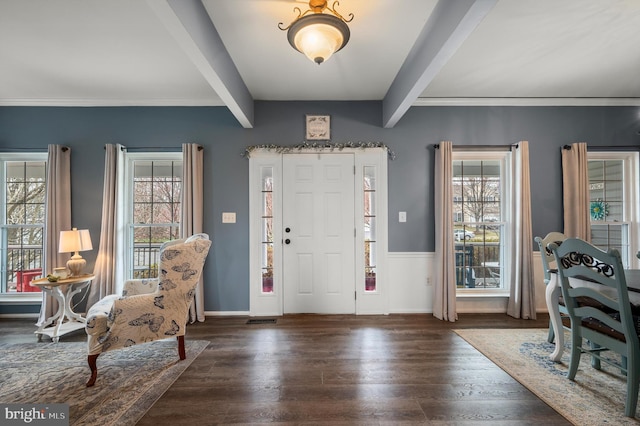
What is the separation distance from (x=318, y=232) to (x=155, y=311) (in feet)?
6.52

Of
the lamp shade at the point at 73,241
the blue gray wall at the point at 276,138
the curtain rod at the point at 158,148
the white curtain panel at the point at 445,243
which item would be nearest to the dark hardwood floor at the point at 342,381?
the white curtain panel at the point at 445,243

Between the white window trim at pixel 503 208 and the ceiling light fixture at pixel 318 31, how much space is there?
2.39 meters

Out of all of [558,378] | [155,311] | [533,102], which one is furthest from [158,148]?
[533,102]

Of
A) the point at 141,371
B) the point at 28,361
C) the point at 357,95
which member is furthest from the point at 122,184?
the point at 357,95

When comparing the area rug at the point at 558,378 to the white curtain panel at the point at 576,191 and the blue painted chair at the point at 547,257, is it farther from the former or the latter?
the white curtain panel at the point at 576,191

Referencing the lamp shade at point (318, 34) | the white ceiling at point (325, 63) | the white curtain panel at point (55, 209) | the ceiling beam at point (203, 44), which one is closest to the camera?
the ceiling beam at point (203, 44)

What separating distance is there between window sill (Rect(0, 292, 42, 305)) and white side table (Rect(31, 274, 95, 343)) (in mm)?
639

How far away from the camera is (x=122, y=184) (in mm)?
3637

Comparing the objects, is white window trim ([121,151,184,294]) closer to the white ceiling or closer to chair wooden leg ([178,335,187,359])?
the white ceiling

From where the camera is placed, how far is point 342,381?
216cm

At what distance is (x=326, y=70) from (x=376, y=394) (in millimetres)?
2882

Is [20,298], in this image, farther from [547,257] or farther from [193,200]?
[547,257]

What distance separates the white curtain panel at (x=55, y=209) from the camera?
3.46m

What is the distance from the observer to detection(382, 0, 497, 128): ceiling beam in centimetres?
173
